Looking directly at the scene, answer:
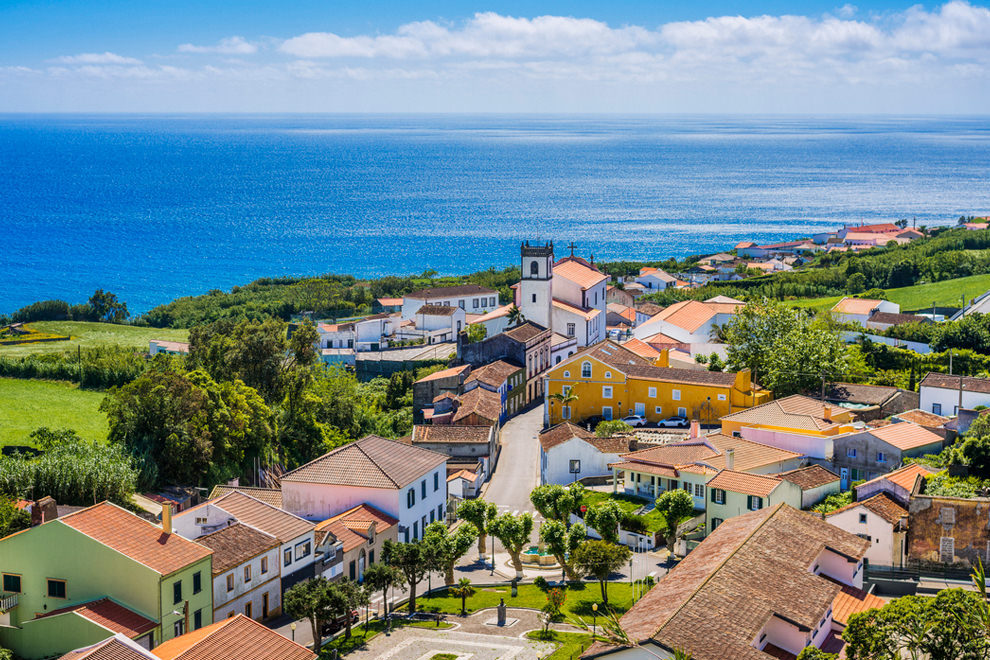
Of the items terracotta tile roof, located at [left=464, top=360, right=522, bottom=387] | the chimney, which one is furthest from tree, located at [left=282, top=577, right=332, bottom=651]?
terracotta tile roof, located at [left=464, top=360, right=522, bottom=387]

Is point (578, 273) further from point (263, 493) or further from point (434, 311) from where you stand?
point (263, 493)

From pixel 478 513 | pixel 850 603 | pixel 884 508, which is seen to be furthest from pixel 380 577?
pixel 884 508

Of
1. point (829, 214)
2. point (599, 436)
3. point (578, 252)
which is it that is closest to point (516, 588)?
point (599, 436)

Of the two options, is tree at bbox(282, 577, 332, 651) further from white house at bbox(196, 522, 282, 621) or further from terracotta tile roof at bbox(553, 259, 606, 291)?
terracotta tile roof at bbox(553, 259, 606, 291)

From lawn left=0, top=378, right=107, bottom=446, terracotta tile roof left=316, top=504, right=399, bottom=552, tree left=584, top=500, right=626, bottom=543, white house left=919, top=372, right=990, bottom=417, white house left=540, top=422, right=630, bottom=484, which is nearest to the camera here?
terracotta tile roof left=316, top=504, right=399, bottom=552

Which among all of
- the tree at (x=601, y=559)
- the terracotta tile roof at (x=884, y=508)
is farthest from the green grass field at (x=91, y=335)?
the terracotta tile roof at (x=884, y=508)

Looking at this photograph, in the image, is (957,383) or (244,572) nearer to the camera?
(244,572)

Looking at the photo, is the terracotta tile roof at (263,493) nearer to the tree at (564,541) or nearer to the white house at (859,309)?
the tree at (564,541)
